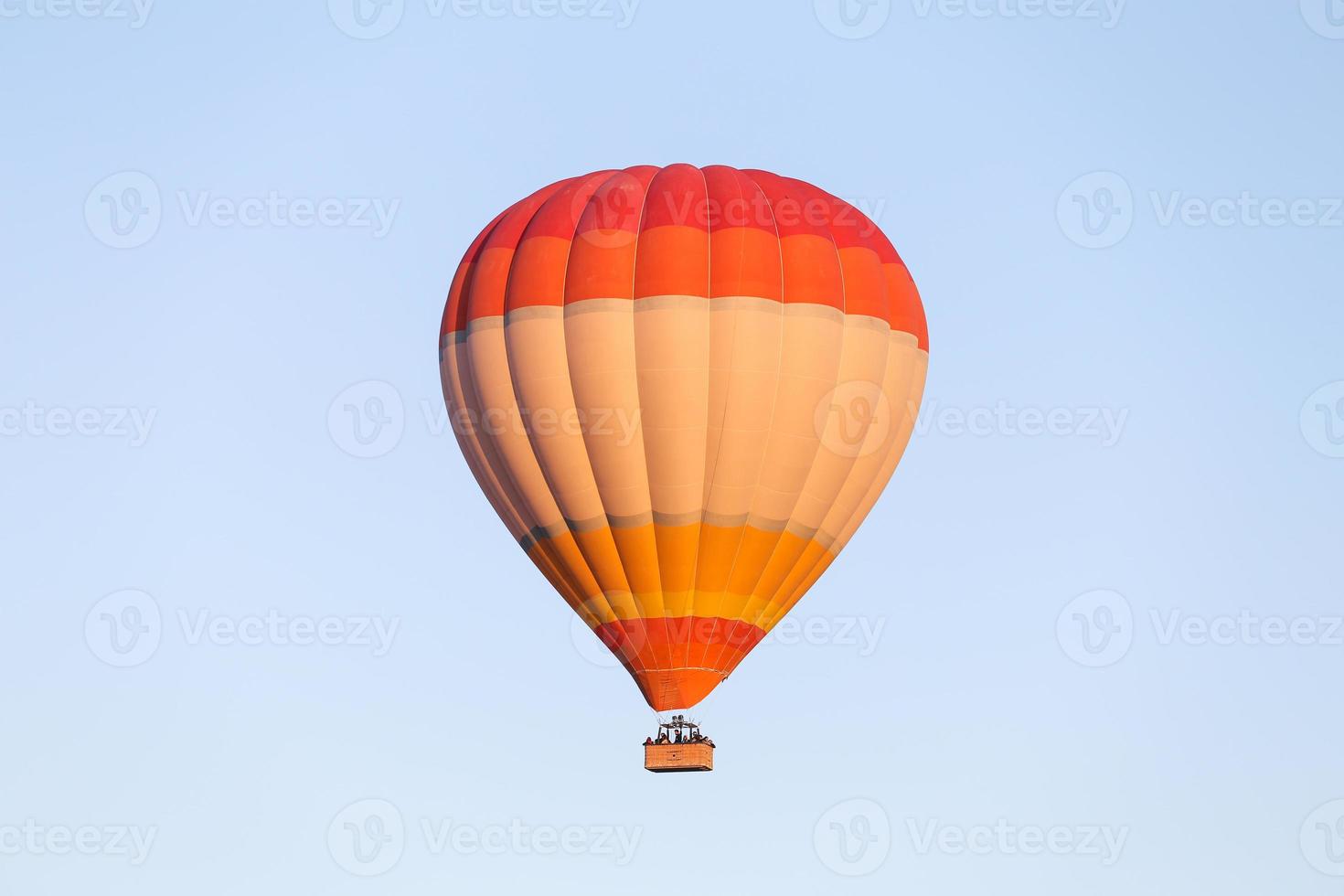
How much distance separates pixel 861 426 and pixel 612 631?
→ 5007 mm

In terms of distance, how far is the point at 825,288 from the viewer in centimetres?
4575

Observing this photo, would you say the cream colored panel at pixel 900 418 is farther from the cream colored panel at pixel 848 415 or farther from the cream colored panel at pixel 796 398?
the cream colored panel at pixel 796 398

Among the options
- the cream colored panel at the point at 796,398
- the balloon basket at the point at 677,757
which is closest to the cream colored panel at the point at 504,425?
the cream colored panel at the point at 796,398

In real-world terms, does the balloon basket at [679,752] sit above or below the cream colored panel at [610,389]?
below

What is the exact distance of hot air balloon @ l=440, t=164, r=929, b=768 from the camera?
1777 inches

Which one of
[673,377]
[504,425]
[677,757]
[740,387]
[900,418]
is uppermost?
[673,377]

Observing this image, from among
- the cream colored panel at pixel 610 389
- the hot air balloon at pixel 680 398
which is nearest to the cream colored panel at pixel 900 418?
the hot air balloon at pixel 680 398

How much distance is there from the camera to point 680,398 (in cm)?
4500

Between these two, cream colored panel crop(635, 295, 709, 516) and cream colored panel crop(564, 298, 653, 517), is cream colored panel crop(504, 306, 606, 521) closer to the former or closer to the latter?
cream colored panel crop(564, 298, 653, 517)

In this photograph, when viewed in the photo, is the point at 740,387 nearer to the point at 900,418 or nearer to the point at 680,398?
the point at 680,398

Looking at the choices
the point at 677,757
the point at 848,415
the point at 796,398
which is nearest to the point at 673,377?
the point at 796,398

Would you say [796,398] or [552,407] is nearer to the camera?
[796,398]

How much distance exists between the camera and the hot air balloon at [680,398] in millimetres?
45125

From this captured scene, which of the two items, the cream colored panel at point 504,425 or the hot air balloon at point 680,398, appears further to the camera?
the cream colored panel at point 504,425
